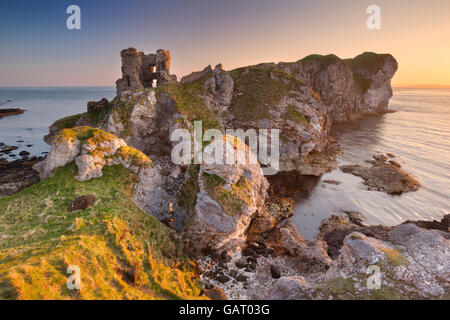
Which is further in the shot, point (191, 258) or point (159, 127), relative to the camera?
point (159, 127)

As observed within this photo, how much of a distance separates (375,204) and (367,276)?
2166 cm

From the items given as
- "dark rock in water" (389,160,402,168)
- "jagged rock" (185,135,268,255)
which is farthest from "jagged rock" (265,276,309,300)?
"dark rock in water" (389,160,402,168)

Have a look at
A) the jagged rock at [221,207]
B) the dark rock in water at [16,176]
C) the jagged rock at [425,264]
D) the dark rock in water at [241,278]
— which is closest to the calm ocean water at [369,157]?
the dark rock in water at [16,176]

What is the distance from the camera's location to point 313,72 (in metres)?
99.3

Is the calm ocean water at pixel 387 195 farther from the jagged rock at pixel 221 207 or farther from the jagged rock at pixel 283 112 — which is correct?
the jagged rock at pixel 221 207

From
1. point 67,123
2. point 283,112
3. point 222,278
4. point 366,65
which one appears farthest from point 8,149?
point 366,65

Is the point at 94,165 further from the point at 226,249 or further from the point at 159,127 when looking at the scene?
the point at 159,127

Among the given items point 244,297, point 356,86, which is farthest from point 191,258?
point 356,86

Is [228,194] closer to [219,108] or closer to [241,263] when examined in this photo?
[241,263]

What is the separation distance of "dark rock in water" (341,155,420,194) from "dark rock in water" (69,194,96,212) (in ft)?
143

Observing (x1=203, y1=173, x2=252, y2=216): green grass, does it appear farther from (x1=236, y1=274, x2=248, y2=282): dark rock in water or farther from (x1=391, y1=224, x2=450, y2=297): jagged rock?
(x1=391, y1=224, x2=450, y2=297): jagged rock

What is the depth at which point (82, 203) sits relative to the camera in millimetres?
19094

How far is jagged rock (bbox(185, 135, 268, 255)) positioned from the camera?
20.7 metres

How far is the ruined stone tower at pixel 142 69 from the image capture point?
4225cm
